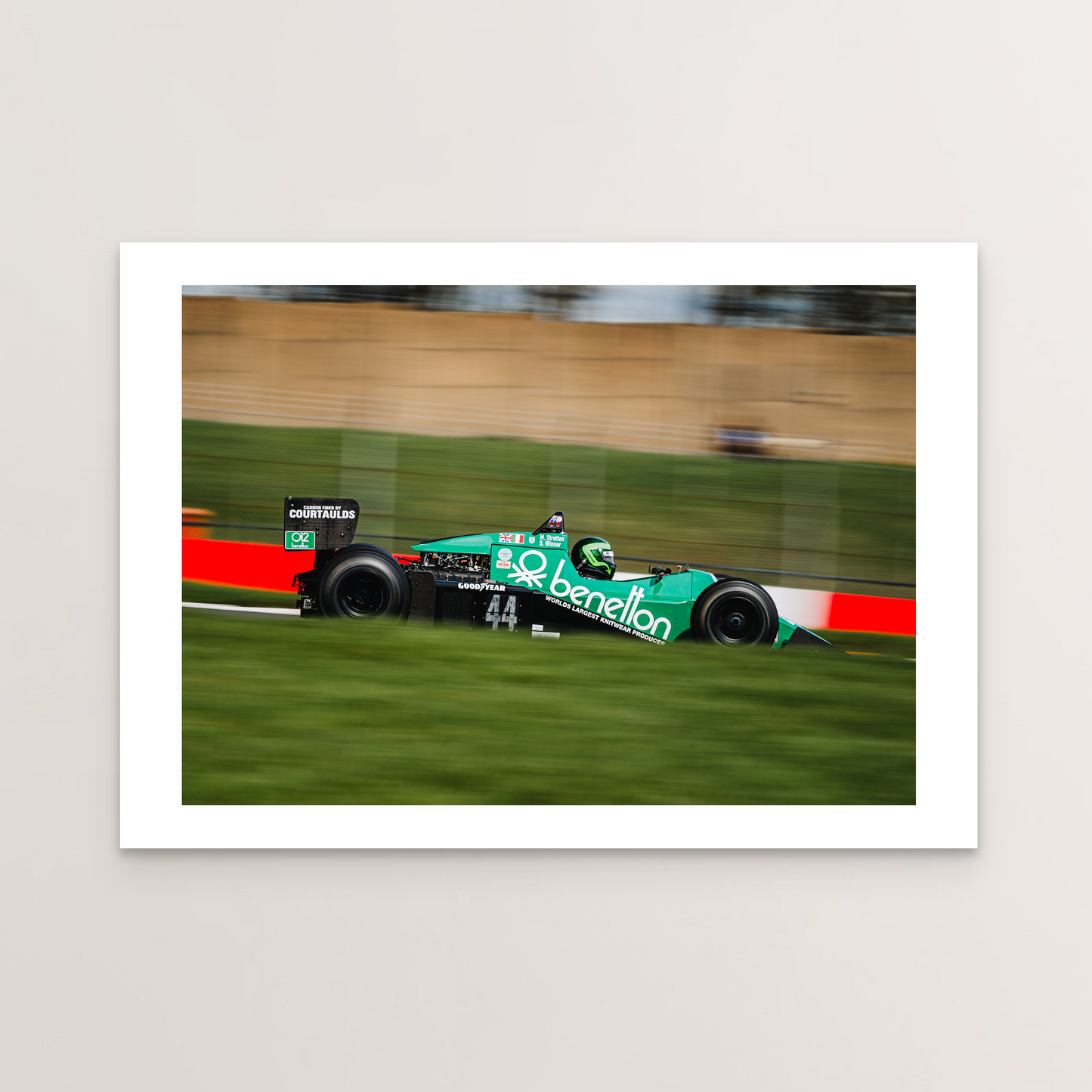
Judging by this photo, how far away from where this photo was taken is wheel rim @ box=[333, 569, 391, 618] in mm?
1947

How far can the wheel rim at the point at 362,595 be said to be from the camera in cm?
195

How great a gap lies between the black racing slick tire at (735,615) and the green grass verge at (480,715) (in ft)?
0.11

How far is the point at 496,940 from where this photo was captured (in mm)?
1979

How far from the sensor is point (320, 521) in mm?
1941

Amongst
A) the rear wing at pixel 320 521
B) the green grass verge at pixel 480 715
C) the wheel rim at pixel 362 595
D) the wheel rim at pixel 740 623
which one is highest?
the rear wing at pixel 320 521

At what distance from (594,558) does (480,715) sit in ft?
1.23

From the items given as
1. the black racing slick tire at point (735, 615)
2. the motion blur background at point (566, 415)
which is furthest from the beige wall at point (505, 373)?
the black racing slick tire at point (735, 615)

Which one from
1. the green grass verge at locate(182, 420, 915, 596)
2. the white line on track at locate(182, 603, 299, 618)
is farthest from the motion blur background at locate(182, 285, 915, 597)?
the white line on track at locate(182, 603, 299, 618)

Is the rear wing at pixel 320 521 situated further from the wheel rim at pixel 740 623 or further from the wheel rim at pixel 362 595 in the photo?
the wheel rim at pixel 740 623

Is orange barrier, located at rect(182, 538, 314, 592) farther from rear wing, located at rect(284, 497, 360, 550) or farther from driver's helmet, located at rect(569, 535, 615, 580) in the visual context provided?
driver's helmet, located at rect(569, 535, 615, 580)

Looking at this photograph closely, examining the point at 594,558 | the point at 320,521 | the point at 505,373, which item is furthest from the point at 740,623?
the point at 320,521

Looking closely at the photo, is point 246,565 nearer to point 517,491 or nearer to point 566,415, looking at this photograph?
point 517,491
